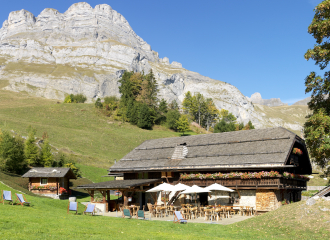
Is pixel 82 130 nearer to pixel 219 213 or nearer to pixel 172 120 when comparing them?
pixel 172 120

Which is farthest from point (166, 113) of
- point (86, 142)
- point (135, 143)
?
point (86, 142)

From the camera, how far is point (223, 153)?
28562mm

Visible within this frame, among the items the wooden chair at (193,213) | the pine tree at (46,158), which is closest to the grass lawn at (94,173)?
the pine tree at (46,158)

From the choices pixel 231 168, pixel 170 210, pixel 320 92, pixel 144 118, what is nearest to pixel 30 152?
pixel 170 210

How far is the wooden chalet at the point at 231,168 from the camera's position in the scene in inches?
964

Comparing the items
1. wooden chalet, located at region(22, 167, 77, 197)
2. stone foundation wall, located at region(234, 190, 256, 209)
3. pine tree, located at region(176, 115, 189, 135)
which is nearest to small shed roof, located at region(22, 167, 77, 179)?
wooden chalet, located at region(22, 167, 77, 197)

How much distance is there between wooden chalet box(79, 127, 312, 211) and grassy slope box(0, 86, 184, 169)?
22817mm

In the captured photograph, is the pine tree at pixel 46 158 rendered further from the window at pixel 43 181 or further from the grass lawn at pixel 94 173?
the window at pixel 43 181

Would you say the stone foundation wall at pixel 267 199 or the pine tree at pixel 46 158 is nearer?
the stone foundation wall at pixel 267 199

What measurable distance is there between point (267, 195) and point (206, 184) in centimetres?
563

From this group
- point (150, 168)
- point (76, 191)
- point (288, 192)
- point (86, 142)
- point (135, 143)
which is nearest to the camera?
point (288, 192)

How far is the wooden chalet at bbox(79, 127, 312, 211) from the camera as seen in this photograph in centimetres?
2448

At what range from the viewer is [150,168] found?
3066 centimetres

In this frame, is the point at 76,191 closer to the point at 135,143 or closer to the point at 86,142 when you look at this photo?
the point at 86,142
